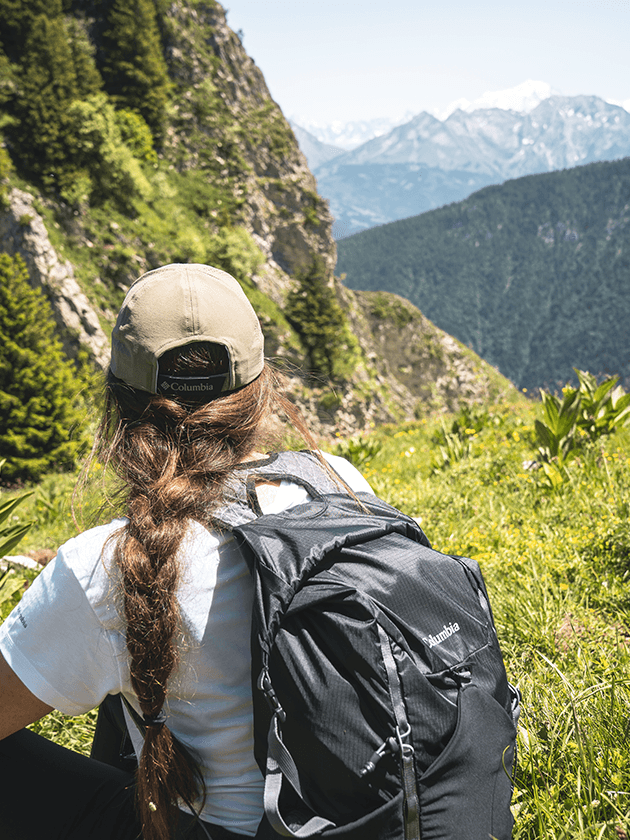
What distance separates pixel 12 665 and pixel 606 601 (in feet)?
8.21

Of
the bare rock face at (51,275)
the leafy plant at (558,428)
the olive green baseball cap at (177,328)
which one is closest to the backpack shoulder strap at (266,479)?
the olive green baseball cap at (177,328)

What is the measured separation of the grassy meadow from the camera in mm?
1554

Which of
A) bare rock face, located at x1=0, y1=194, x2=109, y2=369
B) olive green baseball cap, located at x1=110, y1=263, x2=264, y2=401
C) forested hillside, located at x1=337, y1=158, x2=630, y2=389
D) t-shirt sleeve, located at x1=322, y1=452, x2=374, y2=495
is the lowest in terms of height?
forested hillside, located at x1=337, y1=158, x2=630, y2=389

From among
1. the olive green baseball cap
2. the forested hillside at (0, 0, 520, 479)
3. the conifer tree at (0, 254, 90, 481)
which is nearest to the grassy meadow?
the olive green baseball cap

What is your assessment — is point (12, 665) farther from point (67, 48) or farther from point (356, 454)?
point (67, 48)

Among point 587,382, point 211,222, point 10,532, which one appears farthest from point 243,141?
point 10,532

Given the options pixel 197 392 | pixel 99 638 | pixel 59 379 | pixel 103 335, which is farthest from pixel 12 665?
pixel 103 335

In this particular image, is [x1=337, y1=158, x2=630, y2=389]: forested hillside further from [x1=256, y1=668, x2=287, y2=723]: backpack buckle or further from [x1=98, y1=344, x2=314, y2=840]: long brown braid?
[x1=256, y1=668, x2=287, y2=723]: backpack buckle

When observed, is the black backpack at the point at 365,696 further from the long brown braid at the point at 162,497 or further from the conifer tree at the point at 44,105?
the conifer tree at the point at 44,105

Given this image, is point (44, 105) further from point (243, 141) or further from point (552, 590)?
point (552, 590)

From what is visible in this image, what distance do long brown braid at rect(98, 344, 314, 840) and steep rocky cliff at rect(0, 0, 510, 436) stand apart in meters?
15.7

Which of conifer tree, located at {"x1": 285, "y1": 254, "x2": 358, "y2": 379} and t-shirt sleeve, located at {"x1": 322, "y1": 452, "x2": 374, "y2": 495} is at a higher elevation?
t-shirt sleeve, located at {"x1": 322, "y1": 452, "x2": 374, "y2": 495}

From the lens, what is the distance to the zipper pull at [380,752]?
966mm

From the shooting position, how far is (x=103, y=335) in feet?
70.4
